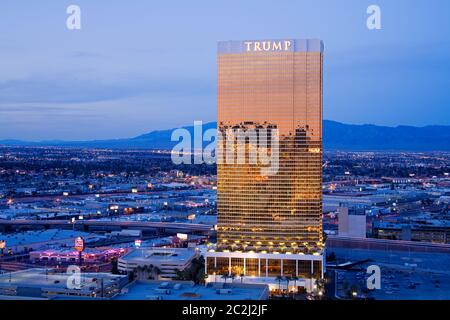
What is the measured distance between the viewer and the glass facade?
20031 mm

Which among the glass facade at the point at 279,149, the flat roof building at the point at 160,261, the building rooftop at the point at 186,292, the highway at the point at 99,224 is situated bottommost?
the highway at the point at 99,224

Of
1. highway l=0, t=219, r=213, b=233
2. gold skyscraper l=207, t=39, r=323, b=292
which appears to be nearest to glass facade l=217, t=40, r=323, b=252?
gold skyscraper l=207, t=39, r=323, b=292

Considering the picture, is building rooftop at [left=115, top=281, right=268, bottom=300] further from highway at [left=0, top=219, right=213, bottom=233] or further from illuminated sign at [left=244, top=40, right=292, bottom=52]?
highway at [left=0, top=219, right=213, bottom=233]

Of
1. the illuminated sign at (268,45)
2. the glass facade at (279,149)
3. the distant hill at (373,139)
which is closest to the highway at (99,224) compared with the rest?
the glass facade at (279,149)

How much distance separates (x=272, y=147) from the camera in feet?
67.5

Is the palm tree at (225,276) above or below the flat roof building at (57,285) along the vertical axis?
below

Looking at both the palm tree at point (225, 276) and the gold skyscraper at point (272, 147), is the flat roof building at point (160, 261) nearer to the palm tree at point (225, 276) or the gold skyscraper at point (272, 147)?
the gold skyscraper at point (272, 147)

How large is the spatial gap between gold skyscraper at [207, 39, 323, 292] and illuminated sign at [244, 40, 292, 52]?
20 millimetres

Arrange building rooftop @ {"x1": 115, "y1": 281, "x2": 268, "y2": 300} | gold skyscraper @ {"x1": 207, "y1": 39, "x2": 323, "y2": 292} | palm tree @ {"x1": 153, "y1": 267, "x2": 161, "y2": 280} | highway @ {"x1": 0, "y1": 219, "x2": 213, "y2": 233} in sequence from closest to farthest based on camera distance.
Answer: building rooftop @ {"x1": 115, "y1": 281, "x2": 268, "y2": 300} < palm tree @ {"x1": 153, "y1": 267, "x2": 161, "y2": 280} < gold skyscraper @ {"x1": 207, "y1": 39, "x2": 323, "y2": 292} < highway @ {"x1": 0, "y1": 219, "x2": 213, "y2": 233}

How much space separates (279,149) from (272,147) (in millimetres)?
233

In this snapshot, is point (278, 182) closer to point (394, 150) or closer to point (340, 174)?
point (340, 174)

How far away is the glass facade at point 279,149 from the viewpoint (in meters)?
20.0

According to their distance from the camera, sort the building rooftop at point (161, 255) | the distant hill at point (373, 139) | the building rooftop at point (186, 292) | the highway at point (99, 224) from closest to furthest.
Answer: the building rooftop at point (186, 292)
the building rooftop at point (161, 255)
the highway at point (99, 224)
the distant hill at point (373, 139)

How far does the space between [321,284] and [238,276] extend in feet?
7.48
